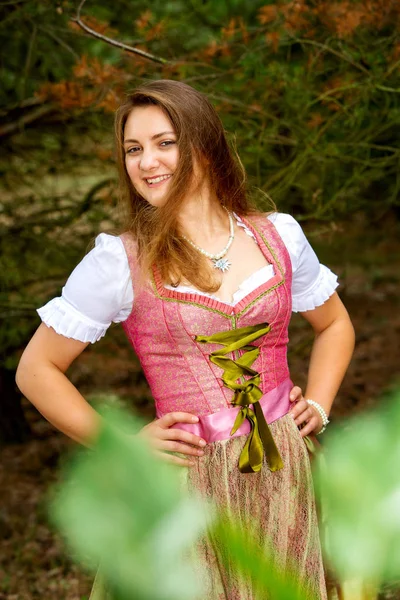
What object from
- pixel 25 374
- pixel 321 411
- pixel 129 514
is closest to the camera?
pixel 129 514

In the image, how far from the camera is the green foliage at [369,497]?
28 cm

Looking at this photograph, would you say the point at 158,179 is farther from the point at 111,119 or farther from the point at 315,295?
the point at 111,119

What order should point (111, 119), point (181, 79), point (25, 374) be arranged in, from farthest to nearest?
point (111, 119) < point (181, 79) < point (25, 374)

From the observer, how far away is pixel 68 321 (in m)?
1.45

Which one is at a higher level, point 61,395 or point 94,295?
point 94,295

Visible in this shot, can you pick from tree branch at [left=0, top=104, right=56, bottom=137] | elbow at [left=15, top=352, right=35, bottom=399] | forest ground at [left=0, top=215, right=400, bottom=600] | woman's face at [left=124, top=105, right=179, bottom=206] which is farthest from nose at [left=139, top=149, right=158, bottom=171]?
tree branch at [left=0, top=104, right=56, bottom=137]

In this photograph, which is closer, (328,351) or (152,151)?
(152,151)

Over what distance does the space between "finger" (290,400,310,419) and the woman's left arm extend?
0.11m

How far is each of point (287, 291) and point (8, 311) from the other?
2327mm

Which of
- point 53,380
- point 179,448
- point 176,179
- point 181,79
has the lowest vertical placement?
point 179,448

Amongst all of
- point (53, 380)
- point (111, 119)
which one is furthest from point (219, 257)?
point (111, 119)

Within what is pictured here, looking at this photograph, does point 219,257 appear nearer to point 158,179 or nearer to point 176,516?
point 158,179

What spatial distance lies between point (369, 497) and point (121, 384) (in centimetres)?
481

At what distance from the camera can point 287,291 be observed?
59.3 inches
